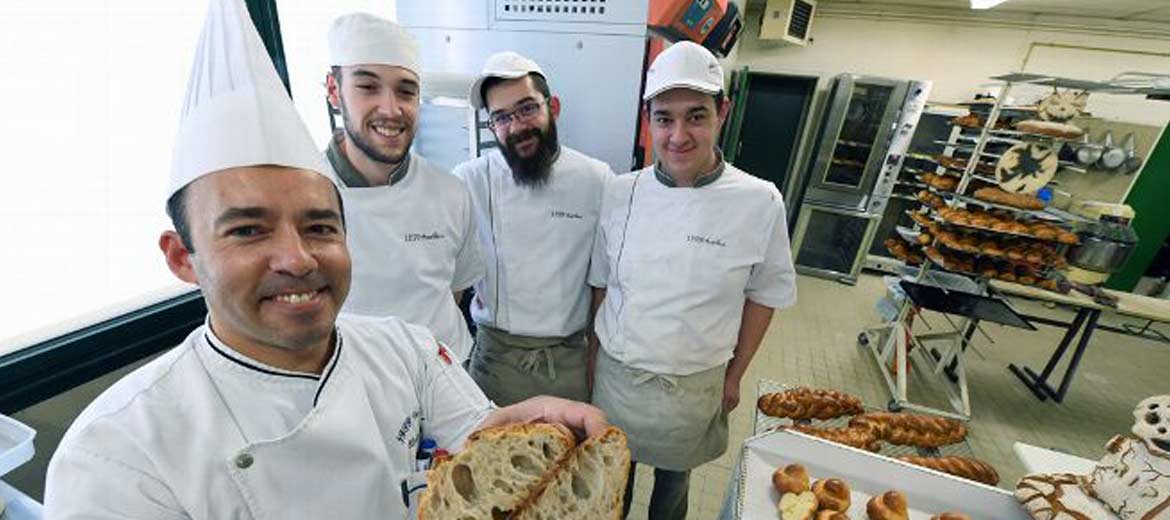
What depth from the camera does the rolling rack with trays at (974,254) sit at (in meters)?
2.85

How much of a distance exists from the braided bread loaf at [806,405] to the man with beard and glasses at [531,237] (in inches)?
39.0

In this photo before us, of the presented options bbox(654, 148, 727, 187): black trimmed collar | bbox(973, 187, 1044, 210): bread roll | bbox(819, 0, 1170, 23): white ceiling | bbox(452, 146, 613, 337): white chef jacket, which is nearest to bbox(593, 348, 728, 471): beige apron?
bbox(452, 146, 613, 337): white chef jacket

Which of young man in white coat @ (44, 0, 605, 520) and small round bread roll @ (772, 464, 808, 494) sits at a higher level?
young man in white coat @ (44, 0, 605, 520)

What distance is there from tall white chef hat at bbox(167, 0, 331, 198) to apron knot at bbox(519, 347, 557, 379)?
1.20 metres

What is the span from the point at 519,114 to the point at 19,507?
1611mm

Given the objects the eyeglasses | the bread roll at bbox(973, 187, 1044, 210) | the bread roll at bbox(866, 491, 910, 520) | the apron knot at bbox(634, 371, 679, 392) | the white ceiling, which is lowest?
the apron knot at bbox(634, 371, 679, 392)

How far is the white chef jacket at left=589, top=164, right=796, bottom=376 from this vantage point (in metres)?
1.53

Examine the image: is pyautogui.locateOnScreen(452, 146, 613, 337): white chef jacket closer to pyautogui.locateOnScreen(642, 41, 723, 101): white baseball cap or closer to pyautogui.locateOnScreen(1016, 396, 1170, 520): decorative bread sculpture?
pyautogui.locateOnScreen(642, 41, 723, 101): white baseball cap

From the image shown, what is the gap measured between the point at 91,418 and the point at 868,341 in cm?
467

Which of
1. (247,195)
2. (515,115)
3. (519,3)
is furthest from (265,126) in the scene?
(519,3)

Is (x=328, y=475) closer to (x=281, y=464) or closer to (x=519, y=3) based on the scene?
(x=281, y=464)

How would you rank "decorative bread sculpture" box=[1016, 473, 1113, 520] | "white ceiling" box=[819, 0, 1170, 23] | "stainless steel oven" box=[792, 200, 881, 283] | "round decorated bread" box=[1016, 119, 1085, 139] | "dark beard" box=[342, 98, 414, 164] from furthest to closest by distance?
"stainless steel oven" box=[792, 200, 881, 283], "white ceiling" box=[819, 0, 1170, 23], "round decorated bread" box=[1016, 119, 1085, 139], "dark beard" box=[342, 98, 414, 164], "decorative bread sculpture" box=[1016, 473, 1113, 520]

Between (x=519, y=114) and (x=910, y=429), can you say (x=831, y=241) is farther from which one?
(x=519, y=114)

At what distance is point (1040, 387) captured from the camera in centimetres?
357
